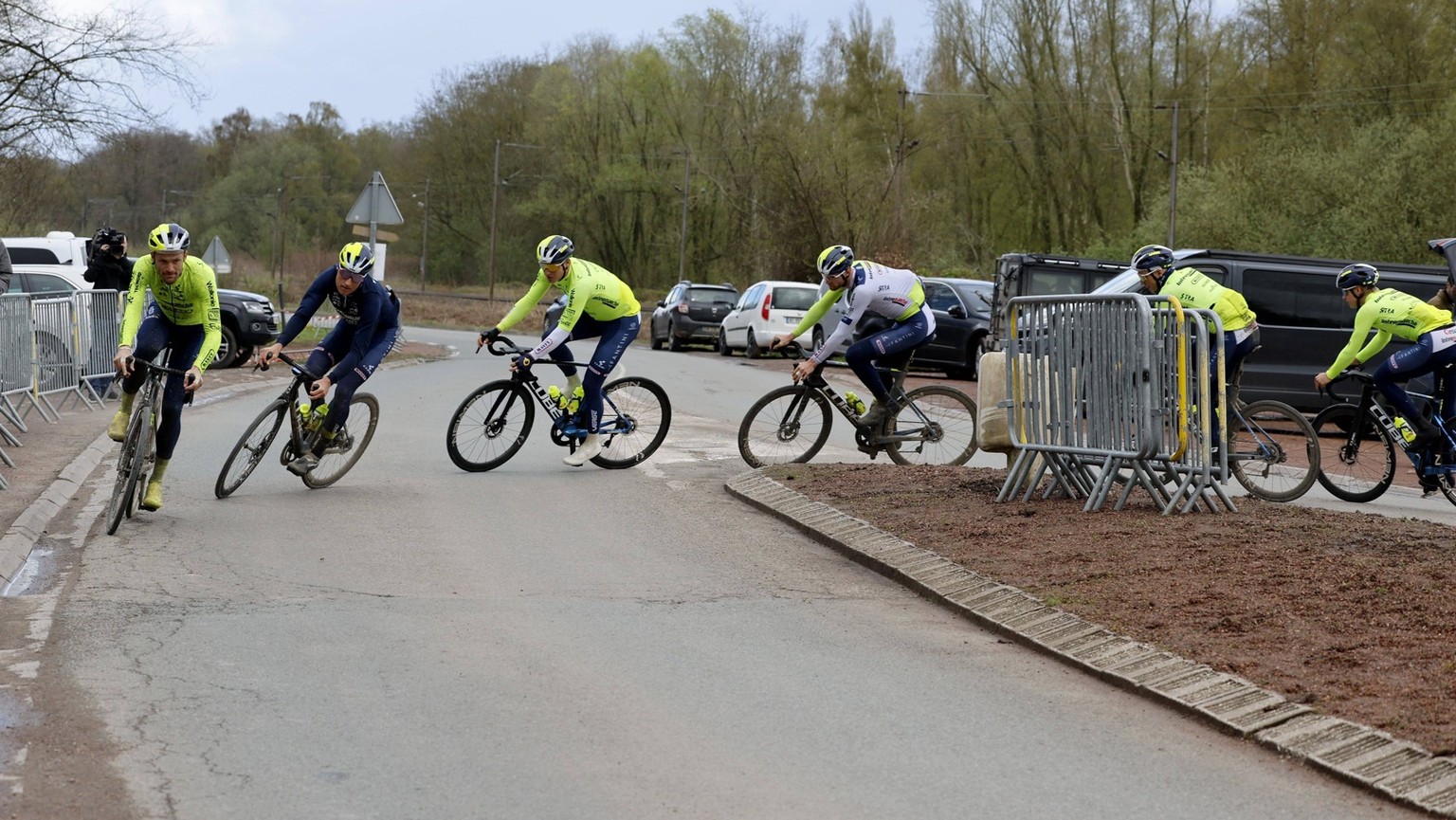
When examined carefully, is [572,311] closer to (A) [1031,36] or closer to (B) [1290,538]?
(B) [1290,538]

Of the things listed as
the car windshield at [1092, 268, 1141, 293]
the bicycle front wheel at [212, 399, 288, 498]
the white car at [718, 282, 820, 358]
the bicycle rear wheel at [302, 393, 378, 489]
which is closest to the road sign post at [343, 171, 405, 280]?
the white car at [718, 282, 820, 358]

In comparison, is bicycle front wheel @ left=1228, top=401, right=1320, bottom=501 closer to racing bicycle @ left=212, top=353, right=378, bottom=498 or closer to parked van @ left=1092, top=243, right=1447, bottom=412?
racing bicycle @ left=212, top=353, right=378, bottom=498

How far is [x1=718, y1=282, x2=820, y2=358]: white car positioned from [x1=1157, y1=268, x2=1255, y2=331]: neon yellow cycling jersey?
2098 centimetres

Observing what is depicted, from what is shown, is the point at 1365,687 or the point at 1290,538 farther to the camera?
the point at 1290,538

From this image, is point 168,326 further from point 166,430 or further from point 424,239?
point 424,239

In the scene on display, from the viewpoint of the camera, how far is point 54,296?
17812 millimetres

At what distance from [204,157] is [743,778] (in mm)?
107377

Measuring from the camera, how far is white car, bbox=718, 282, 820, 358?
3475cm

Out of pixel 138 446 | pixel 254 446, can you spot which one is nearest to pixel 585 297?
pixel 254 446

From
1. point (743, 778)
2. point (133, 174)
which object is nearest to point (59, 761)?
point (743, 778)

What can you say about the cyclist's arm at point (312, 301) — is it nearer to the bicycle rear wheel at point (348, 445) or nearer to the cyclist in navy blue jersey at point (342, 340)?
the cyclist in navy blue jersey at point (342, 340)

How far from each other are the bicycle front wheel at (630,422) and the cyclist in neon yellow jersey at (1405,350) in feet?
16.7

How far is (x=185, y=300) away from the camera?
416 inches

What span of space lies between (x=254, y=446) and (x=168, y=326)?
1169 mm
